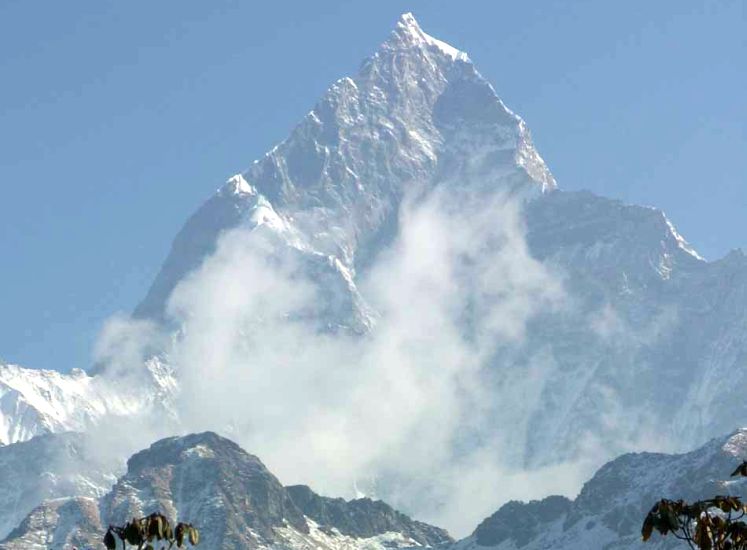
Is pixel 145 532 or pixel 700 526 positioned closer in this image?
pixel 700 526

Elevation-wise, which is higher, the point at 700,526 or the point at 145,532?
the point at 145,532

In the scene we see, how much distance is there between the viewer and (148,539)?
5088 centimetres

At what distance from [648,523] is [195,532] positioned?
11.4m

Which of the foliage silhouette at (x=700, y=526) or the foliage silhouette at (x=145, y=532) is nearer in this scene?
the foliage silhouette at (x=700, y=526)

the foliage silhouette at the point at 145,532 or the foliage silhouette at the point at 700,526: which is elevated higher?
the foliage silhouette at the point at 145,532

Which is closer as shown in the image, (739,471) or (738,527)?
(738,527)

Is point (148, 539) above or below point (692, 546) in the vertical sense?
above

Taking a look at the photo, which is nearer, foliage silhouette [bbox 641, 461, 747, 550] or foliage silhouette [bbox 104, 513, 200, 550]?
foliage silhouette [bbox 641, 461, 747, 550]

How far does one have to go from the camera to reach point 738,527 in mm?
49562

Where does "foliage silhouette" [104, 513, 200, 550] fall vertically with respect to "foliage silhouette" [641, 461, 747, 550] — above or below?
above

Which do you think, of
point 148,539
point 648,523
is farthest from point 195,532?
point 648,523

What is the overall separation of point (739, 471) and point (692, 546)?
2.50 m

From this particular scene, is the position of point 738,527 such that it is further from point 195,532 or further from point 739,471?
point 195,532

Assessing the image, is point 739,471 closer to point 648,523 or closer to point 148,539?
point 648,523
